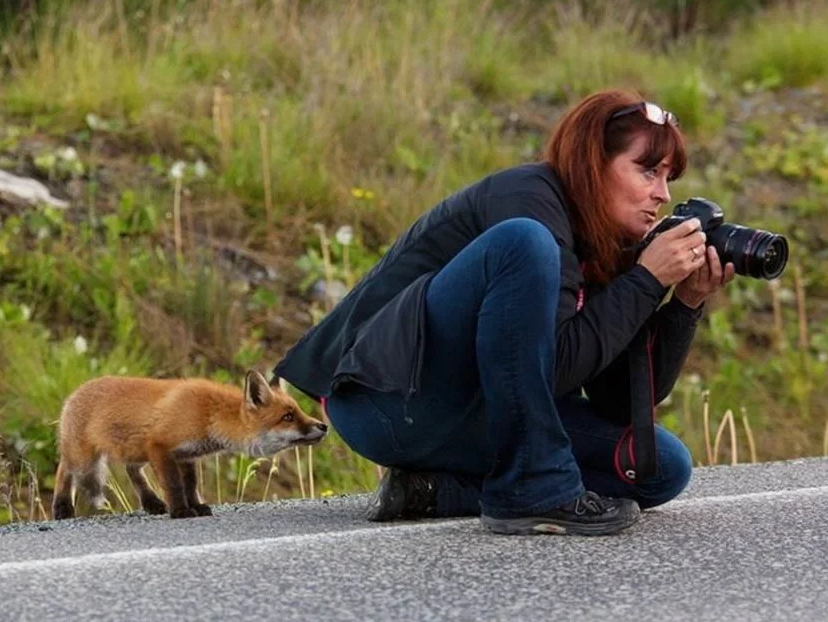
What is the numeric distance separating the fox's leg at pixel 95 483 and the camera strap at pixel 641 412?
189cm

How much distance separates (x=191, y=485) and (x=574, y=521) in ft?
4.99

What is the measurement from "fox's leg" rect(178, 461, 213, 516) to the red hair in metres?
1.55

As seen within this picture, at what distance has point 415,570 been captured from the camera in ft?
15.2

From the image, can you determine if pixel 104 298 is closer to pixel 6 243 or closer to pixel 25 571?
pixel 6 243

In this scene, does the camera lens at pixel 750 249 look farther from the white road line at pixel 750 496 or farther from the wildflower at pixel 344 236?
the wildflower at pixel 344 236

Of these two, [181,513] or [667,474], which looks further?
[181,513]

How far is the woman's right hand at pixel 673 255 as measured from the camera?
5.12 metres

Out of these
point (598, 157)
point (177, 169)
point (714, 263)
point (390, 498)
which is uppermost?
point (177, 169)

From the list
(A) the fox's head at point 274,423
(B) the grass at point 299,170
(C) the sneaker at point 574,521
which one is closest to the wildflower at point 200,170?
(B) the grass at point 299,170

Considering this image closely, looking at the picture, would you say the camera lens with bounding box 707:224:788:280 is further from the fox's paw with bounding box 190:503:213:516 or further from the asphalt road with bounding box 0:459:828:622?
the fox's paw with bounding box 190:503:213:516

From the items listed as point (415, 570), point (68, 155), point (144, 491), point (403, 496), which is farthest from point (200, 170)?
point (415, 570)

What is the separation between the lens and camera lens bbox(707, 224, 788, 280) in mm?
5223

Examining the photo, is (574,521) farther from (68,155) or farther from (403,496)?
(68,155)

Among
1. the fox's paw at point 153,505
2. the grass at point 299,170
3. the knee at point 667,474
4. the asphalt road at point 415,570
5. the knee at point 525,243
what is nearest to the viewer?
the asphalt road at point 415,570
